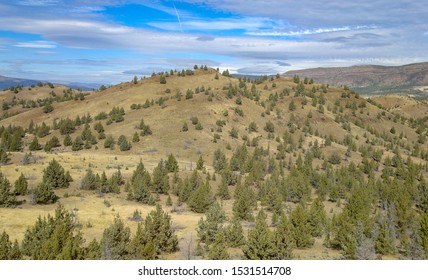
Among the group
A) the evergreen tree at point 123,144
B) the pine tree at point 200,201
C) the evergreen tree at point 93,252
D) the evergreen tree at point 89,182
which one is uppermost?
the evergreen tree at point 93,252

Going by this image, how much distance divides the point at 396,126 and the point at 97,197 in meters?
128

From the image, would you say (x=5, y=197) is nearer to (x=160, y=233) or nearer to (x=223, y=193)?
(x=160, y=233)

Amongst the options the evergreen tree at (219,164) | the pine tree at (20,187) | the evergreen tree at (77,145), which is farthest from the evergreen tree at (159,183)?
the evergreen tree at (77,145)

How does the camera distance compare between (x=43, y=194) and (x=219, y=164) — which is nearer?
(x=43, y=194)

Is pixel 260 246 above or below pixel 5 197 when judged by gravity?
above

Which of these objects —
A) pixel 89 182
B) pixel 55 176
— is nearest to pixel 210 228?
pixel 89 182

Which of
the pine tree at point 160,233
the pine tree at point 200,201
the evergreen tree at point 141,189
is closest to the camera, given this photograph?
the pine tree at point 160,233

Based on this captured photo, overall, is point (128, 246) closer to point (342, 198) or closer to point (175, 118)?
point (342, 198)

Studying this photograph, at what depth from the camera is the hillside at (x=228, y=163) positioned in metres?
33.2

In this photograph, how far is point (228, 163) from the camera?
69.4 m

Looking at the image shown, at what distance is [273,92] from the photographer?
144 metres

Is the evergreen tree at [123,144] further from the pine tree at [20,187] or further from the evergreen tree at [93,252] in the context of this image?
the evergreen tree at [93,252]

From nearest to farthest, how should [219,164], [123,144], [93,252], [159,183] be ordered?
[93,252]
[159,183]
[219,164]
[123,144]

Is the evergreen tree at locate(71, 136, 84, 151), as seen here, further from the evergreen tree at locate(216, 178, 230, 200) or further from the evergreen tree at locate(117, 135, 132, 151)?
the evergreen tree at locate(216, 178, 230, 200)
